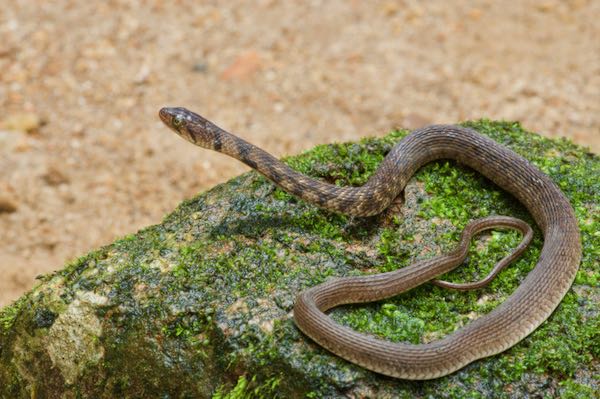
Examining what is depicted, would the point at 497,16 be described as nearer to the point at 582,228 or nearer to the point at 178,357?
the point at 582,228

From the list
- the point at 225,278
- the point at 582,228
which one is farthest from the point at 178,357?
the point at 582,228

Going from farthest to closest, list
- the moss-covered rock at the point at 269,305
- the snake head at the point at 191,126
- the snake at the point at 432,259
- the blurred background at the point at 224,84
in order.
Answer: the blurred background at the point at 224,84 < the snake head at the point at 191,126 < the moss-covered rock at the point at 269,305 < the snake at the point at 432,259

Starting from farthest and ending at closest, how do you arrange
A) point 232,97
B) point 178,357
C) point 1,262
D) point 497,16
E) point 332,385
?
point 497,16, point 232,97, point 1,262, point 178,357, point 332,385

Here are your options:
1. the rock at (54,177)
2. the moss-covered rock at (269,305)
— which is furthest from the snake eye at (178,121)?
the rock at (54,177)

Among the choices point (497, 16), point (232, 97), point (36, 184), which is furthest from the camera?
point (497, 16)

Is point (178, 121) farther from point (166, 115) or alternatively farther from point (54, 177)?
point (54, 177)

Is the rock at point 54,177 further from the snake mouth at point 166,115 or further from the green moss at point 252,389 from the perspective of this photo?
the green moss at point 252,389
